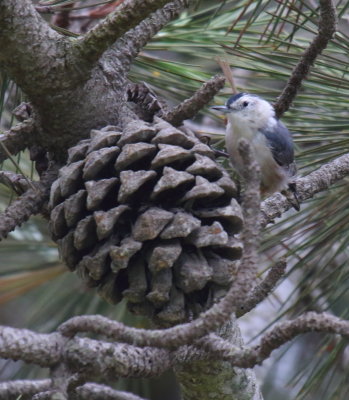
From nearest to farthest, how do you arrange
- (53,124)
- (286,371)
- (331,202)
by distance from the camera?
(53,124) < (331,202) < (286,371)

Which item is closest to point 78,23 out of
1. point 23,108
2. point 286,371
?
point 23,108

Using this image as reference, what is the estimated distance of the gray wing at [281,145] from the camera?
128 cm

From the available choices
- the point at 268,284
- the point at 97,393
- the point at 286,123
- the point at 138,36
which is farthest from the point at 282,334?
the point at 286,123

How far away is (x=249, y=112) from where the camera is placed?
1.50 metres

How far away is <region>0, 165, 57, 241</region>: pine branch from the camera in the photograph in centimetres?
83

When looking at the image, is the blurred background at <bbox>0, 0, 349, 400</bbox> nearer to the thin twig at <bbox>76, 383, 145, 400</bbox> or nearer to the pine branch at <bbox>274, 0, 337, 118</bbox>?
the pine branch at <bbox>274, 0, 337, 118</bbox>

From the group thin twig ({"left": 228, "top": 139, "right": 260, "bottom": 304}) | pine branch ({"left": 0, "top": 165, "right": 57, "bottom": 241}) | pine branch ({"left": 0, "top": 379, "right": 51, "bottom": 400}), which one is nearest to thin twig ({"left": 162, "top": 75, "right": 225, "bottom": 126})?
pine branch ({"left": 0, "top": 165, "right": 57, "bottom": 241})

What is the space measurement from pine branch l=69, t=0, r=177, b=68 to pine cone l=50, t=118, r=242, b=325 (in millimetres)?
98

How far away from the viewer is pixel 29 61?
2.80 feet

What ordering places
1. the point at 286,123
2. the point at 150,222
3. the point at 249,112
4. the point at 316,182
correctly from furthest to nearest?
the point at 249,112 < the point at 286,123 < the point at 316,182 < the point at 150,222

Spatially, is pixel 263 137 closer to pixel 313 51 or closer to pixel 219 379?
pixel 313 51

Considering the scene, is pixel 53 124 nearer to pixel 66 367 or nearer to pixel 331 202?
pixel 66 367

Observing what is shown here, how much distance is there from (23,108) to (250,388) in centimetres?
46

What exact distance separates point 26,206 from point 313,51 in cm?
41
